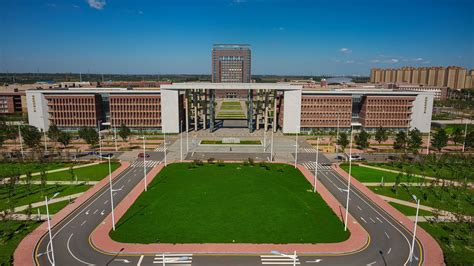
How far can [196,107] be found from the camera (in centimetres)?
11531

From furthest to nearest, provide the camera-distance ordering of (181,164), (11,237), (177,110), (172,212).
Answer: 1. (177,110)
2. (181,164)
3. (172,212)
4. (11,237)

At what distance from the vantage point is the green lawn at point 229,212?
39.2 m

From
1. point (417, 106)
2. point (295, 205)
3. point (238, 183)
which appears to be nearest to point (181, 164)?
point (238, 183)

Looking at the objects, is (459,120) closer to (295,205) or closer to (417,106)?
(417,106)

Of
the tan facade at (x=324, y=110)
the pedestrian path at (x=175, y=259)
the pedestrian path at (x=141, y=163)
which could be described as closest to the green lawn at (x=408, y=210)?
the pedestrian path at (x=175, y=259)

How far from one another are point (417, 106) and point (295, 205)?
8590cm

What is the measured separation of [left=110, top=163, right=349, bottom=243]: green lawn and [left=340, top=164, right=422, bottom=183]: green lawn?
41.0 feet

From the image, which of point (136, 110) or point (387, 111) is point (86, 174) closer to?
point (136, 110)

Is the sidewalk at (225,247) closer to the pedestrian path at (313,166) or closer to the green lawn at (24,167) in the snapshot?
the pedestrian path at (313,166)

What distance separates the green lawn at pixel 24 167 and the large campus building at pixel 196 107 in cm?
3803

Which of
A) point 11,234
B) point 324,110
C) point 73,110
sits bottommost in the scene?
point 11,234

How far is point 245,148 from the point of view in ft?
296

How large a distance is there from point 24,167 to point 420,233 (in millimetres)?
76580

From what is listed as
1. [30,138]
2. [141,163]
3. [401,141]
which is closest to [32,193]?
[141,163]
